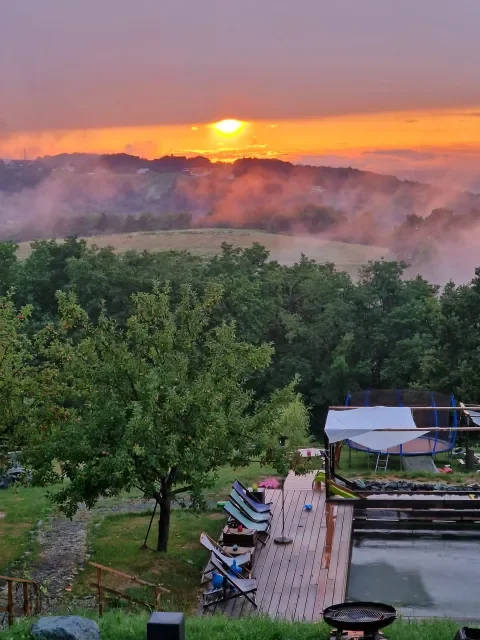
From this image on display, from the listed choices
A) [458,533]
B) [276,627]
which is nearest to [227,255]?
[458,533]

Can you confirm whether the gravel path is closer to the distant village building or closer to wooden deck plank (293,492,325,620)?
wooden deck plank (293,492,325,620)

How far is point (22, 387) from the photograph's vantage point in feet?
33.8

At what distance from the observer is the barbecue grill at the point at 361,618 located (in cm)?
591

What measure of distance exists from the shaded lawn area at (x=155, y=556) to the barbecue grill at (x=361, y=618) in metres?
3.17

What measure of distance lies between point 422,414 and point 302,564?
11.5 meters

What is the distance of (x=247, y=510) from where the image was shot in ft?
39.3

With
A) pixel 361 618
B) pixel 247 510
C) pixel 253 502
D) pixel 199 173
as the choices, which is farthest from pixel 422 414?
pixel 199 173

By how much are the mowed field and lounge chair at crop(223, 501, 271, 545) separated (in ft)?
157

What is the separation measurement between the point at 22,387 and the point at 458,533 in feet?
22.9

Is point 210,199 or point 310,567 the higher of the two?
point 210,199

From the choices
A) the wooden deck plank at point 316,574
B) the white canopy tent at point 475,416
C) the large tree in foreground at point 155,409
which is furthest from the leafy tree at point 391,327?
the large tree in foreground at point 155,409

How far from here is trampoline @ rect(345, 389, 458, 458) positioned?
64.5 feet

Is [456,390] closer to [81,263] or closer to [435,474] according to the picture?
[435,474]

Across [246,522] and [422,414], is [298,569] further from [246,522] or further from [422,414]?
[422,414]
